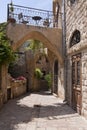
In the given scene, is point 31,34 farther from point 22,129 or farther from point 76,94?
point 22,129

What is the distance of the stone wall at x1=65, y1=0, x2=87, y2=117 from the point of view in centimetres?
821

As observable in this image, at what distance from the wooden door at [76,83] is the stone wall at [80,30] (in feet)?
1.26

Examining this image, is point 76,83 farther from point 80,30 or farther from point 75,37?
point 80,30

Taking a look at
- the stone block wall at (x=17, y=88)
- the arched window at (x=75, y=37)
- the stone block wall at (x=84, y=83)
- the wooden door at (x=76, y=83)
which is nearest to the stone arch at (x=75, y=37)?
the arched window at (x=75, y=37)

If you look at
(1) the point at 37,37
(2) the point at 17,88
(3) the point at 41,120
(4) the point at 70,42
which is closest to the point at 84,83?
(3) the point at 41,120

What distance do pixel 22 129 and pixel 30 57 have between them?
43.4ft

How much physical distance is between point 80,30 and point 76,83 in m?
2.26

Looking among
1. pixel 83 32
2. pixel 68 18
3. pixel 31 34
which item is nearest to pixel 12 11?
pixel 31 34

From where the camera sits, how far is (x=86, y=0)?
26.7 feet

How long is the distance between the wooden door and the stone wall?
0.38 m

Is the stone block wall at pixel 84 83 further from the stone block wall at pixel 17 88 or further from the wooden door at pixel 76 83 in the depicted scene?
the stone block wall at pixel 17 88

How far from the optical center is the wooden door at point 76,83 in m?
9.03

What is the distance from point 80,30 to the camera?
8.88 metres

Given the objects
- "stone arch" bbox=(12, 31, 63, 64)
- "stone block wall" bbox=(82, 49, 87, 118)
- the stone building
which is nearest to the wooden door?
the stone building
